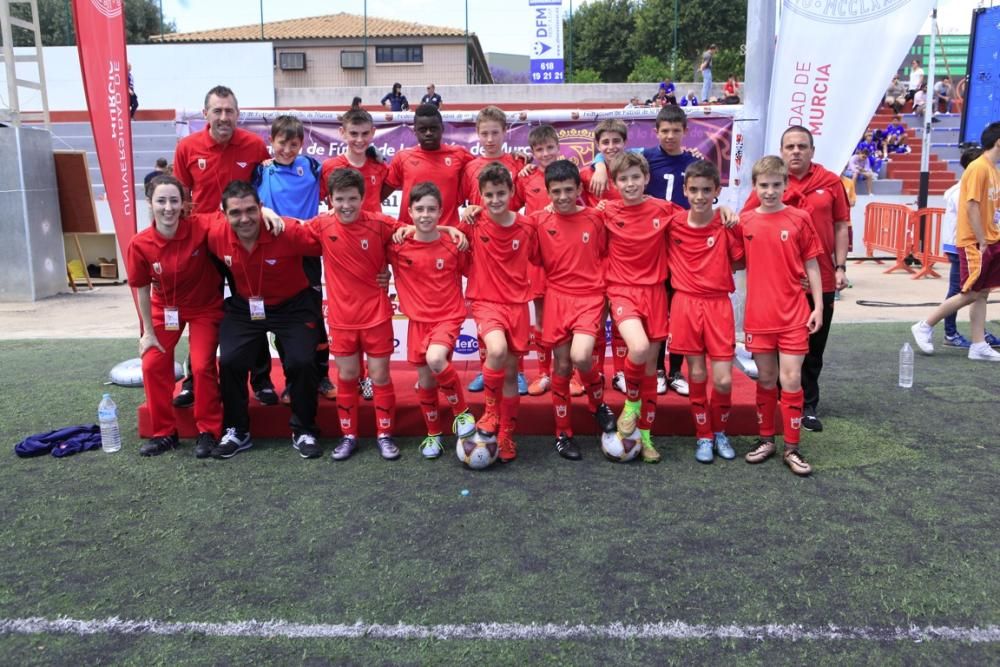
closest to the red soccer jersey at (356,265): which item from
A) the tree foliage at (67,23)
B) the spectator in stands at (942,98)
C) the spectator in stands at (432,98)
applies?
the spectator in stands at (432,98)

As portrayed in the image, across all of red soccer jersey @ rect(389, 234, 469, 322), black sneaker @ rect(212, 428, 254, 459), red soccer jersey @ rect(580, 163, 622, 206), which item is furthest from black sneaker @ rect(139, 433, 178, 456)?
red soccer jersey @ rect(580, 163, 622, 206)

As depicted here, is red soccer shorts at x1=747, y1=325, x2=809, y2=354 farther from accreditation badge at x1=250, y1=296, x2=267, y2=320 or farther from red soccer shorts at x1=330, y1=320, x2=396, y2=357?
accreditation badge at x1=250, y1=296, x2=267, y2=320

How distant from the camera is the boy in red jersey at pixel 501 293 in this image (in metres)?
4.59

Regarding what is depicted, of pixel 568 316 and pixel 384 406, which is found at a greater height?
pixel 568 316

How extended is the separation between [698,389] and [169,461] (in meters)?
3.23

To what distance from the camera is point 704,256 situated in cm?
462

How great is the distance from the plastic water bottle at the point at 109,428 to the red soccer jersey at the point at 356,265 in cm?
149

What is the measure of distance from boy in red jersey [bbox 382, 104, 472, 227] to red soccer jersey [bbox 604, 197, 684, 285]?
4.03 ft

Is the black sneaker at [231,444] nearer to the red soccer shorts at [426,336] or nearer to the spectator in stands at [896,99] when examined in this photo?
the red soccer shorts at [426,336]

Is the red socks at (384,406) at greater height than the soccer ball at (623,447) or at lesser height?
greater

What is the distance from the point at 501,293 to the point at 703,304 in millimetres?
1194

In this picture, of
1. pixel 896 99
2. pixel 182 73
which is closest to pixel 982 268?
pixel 896 99

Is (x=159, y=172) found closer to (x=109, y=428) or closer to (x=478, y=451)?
(x=109, y=428)

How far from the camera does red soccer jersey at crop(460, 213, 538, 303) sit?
4.69 meters
